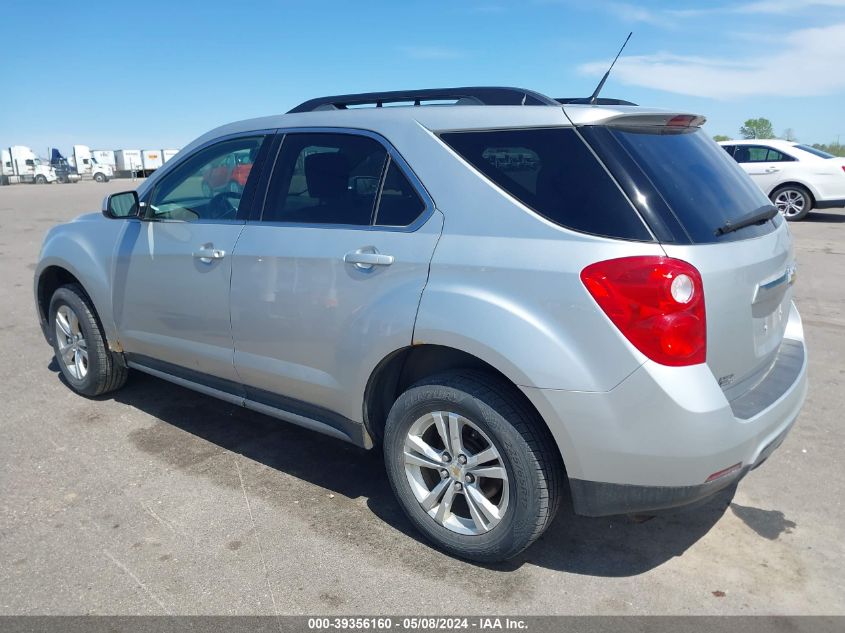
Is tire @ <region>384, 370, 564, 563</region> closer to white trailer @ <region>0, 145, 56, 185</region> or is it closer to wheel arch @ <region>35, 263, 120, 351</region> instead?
wheel arch @ <region>35, 263, 120, 351</region>

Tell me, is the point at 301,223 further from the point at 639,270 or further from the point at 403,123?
the point at 639,270

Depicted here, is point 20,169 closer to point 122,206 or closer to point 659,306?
point 122,206

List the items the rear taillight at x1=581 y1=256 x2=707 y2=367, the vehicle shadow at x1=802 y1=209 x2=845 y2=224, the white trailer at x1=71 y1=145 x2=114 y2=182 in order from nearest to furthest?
the rear taillight at x1=581 y1=256 x2=707 y2=367
the vehicle shadow at x1=802 y1=209 x2=845 y2=224
the white trailer at x1=71 y1=145 x2=114 y2=182

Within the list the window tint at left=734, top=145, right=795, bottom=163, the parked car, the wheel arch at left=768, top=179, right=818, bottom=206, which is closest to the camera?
the parked car

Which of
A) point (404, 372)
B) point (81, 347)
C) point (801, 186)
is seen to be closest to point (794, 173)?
point (801, 186)

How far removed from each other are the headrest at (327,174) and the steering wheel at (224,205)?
496mm

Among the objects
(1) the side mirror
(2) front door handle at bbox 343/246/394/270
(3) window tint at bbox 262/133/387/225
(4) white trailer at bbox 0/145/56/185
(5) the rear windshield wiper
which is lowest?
(4) white trailer at bbox 0/145/56/185

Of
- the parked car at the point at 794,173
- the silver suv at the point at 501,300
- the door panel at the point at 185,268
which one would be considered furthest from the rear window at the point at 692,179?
the parked car at the point at 794,173

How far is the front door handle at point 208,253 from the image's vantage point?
3.64 m

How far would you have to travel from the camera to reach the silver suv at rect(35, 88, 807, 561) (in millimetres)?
2457

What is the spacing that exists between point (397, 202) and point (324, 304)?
0.57 meters

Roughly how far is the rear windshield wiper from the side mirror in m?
3.28

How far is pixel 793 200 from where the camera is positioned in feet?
47.9

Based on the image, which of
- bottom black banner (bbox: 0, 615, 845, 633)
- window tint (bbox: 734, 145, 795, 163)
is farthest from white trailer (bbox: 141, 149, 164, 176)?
bottom black banner (bbox: 0, 615, 845, 633)
